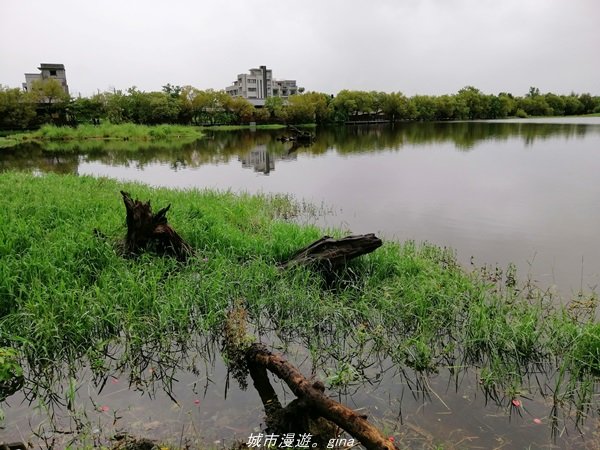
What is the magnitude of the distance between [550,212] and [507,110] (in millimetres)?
111532

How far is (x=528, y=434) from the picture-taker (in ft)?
13.3

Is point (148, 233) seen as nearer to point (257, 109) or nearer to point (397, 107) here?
point (257, 109)

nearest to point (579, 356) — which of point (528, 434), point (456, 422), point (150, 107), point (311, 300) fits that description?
point (528, 434)

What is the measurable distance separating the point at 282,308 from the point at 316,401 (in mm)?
2816

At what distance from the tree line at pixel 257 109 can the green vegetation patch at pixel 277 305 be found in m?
54.5

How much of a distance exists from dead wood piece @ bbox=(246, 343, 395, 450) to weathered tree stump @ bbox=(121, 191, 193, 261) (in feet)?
10.7

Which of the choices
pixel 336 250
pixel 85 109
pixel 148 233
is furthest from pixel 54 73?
pixel 336 250

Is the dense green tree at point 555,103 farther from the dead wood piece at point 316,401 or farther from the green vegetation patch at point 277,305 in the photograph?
the dead wood piece at point 316,401

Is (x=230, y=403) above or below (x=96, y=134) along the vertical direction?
below

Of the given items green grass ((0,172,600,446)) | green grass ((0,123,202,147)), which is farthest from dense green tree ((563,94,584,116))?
green grass ((0,172,600,446))

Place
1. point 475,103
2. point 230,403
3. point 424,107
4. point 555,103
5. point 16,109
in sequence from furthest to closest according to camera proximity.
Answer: point 555,103, point 475,103, point 424,107, point 16,109, point 230,403

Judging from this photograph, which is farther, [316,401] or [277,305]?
[277,305]

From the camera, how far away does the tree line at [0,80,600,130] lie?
57406 mm

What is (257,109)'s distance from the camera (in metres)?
82.4
